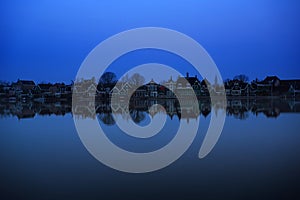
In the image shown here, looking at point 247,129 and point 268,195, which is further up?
point 247,129

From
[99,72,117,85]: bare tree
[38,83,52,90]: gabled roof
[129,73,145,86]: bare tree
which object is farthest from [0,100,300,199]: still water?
[38,83,52,90]: gabled roof

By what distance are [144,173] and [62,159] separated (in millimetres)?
2637

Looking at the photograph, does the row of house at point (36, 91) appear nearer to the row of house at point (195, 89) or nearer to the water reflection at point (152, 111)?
the row of house at point (195, 89)

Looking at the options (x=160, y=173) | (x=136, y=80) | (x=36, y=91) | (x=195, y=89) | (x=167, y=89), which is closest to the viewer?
(x=160, y=173)

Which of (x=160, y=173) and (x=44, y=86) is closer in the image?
(x=160, y=173)

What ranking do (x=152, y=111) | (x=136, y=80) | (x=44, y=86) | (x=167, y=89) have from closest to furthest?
(x=152, y=111)
(x=136, y=80)
(x=167, y=89)
(x=44, y=86)

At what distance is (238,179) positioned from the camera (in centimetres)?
666

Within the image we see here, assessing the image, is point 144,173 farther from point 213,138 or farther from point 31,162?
point 213,138

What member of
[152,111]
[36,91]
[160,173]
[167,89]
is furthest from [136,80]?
[160,173]

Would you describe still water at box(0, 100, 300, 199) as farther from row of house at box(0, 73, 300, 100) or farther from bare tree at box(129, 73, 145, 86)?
bare tree at box(129, 73, 145, 86)

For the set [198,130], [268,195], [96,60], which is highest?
[96,60]

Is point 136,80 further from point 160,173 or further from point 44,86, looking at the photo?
point 160,173

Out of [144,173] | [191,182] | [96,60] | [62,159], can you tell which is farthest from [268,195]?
[96,60]

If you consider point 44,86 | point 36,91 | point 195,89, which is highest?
point 44,86
